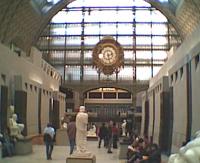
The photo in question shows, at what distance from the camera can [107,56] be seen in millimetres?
33219

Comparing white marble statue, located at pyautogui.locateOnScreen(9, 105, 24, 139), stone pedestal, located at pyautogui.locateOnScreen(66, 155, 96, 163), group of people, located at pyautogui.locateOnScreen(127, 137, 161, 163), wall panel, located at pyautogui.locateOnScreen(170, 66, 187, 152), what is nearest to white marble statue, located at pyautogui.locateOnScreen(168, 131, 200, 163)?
Answer: group of people, located at pyautogui.locateOnScreen(127, 137, 161, 163)

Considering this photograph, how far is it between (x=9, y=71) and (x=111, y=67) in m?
11.7

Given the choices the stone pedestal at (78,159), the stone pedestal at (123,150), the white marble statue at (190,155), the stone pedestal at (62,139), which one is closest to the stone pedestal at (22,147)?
the stone pedestal at (123,150)

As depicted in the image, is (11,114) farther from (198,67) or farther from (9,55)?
(198,67)

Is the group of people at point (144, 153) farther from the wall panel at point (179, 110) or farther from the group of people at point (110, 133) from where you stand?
the group of people at point (110, 133)

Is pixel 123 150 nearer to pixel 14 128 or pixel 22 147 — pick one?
pixel 22 147

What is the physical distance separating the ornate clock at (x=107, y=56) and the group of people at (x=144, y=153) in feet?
60.3

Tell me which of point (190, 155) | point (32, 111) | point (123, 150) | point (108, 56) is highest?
point (108, 56)

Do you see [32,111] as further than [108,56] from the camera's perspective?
No

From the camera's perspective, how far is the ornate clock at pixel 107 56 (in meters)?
33.4

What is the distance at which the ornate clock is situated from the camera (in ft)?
110

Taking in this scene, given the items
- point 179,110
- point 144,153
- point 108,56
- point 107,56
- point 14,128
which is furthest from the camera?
point 107,56

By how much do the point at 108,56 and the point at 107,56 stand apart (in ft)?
0.57

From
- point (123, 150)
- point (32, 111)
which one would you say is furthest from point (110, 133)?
point (32, 111)
